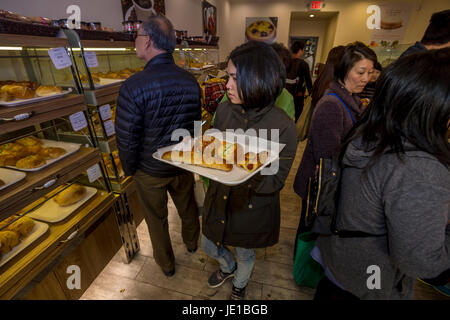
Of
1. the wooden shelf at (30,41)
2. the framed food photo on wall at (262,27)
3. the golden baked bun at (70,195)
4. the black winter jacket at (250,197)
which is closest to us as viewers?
the wooden shelf at (30,41)

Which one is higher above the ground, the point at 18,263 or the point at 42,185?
the point at 42,185

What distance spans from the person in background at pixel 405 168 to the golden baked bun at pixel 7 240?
6.32ft

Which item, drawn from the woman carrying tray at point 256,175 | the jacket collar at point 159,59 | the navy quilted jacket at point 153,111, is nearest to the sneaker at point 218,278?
the woman carrying tray at point 256,175

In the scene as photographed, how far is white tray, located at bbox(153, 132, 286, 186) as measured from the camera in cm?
92

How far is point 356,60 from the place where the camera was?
1.54 metres

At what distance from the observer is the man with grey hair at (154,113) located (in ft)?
4.50

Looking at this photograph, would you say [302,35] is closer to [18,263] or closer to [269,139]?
[269,139]

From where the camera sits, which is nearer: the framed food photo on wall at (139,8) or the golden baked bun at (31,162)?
the golden baked bun at (31,162)

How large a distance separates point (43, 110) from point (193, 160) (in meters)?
0.95

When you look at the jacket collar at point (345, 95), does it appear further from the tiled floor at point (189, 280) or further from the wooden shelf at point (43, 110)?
the wooden shelf at point (43, 110)

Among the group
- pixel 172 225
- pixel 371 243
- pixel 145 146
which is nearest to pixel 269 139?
pixel 371 243

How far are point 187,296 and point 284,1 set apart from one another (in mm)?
9854

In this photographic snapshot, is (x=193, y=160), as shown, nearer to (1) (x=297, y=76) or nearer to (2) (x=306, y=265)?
(2) (x=306, y=265)

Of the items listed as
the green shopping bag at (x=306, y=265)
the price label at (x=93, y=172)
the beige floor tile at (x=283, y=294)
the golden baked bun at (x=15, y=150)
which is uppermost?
the golden baked bun at (x=15, y=150)
